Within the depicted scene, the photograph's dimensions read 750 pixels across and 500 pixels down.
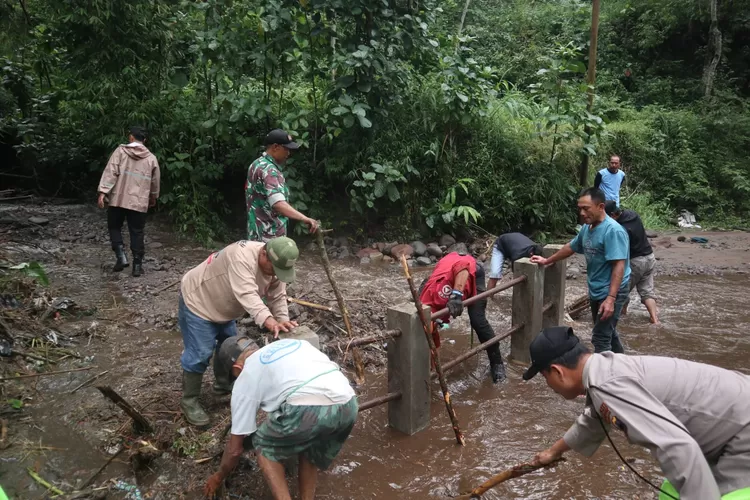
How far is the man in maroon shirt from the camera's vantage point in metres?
4.39

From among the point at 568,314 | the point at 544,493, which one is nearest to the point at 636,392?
the point at 544,493

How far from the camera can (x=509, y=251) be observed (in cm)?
551

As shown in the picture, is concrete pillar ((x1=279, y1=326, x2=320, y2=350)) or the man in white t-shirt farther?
concrete pillar ((x1=279, y1=326, x2=320, y2=350))

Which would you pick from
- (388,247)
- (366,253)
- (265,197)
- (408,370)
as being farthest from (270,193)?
(388,247)

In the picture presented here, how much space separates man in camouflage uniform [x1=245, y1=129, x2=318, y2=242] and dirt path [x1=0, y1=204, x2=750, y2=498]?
3.60 ft

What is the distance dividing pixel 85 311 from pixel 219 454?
10.6ft

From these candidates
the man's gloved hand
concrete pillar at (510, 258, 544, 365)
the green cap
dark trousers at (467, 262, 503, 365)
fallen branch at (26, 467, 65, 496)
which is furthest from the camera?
concrete pillar at (510, 258, 544, 365)

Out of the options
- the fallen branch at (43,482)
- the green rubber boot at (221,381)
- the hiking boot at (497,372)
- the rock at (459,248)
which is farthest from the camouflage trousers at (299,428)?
the rock at (459,248)

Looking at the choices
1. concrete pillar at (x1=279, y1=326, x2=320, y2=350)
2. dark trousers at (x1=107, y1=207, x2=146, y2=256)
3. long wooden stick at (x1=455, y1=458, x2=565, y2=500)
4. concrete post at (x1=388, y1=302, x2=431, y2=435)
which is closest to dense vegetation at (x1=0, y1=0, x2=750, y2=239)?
dark trousers at (x1=107, y1=207, x2=146, y2=256)

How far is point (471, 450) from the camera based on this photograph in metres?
3.91

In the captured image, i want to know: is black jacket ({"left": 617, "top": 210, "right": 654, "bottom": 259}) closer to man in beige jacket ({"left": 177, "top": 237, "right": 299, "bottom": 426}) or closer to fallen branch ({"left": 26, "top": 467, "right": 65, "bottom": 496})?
man in beige jacket ({"left": 177, "top": 237, "right": 299, "bottom": 426})

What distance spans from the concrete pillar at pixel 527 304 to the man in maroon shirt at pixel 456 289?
0.50 meters

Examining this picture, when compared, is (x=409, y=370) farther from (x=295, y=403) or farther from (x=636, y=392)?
(x=636, y=392)

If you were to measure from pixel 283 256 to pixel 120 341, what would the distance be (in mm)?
2922
